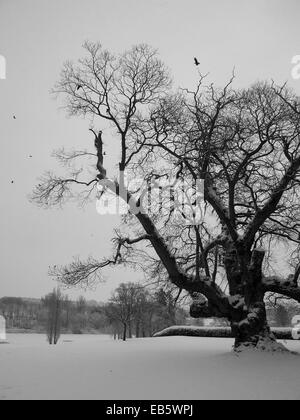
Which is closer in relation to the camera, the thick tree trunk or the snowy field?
the snowy field

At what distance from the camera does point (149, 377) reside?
8.38 meters

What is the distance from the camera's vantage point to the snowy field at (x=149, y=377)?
6.80 m

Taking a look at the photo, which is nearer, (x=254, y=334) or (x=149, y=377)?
(x=149, y=377)

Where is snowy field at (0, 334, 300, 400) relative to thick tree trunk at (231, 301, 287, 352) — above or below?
below

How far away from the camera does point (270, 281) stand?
43.0 ft

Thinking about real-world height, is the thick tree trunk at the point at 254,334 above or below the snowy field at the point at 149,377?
above

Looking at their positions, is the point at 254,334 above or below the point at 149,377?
above

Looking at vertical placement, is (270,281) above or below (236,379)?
above

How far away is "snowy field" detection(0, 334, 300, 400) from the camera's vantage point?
6805mm

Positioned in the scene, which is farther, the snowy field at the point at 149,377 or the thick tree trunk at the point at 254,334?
the thick tree trunk at the point at 254,334
